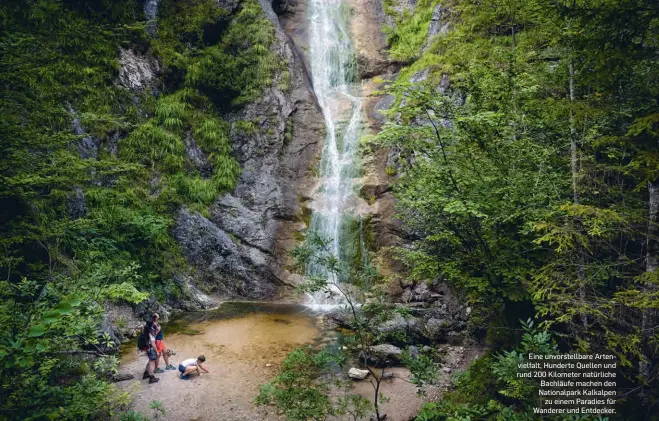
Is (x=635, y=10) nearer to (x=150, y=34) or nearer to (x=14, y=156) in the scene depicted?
(x=14, y=156)

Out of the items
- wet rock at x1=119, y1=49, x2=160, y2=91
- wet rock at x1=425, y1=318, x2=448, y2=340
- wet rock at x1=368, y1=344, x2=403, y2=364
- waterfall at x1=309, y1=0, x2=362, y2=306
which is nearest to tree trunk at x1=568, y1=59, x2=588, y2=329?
wet rock at x1=368, y1=344, x2=403, y2=364

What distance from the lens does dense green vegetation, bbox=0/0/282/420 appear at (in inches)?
208

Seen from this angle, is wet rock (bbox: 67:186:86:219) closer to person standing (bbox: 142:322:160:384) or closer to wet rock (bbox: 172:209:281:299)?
wet rock (bbox: 172:209:281:299)

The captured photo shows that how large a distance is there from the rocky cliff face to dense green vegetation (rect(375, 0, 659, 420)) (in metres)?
9.64

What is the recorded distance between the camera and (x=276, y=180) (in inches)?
704

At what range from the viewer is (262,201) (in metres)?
17.2

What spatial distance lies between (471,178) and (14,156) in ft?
23.2

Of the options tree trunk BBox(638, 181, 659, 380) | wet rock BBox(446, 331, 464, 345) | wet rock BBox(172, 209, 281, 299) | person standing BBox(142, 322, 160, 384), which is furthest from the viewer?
wet rock BBox(172, 209, 281, 299)

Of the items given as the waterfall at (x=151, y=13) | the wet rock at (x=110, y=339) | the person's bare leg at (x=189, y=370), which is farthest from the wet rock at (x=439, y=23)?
the wet rock at (x=110, y=339)

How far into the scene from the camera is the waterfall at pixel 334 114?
1691 centimetres

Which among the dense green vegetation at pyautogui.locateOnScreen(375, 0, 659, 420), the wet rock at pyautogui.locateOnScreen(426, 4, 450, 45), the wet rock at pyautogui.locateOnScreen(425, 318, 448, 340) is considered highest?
the wet rock at pyautogui.locateOnScreen(426, 4, 450, 45)

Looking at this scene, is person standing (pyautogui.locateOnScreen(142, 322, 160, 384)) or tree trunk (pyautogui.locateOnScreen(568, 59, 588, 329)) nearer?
tree trunk (pyautogui.locateOnScreen(568, 59, 588, 329))

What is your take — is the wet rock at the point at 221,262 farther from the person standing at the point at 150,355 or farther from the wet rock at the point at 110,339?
the person standing at the point at 150,355

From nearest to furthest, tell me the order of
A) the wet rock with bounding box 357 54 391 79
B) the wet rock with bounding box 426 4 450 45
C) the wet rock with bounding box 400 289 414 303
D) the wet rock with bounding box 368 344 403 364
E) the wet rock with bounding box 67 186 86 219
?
the wet rock with bounding box 368 344 403 364, the wet rock with bounding box 67 186 86 219, the wet rock with bounding box 400 289 414 303, the wet rock with bounding box 426 4 450 45, the wet rock with bounding box 357 54 391 79
